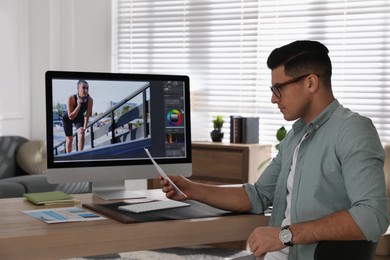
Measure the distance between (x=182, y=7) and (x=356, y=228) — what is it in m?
4.71

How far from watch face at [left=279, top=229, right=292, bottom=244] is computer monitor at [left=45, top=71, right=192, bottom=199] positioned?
3.37 ft

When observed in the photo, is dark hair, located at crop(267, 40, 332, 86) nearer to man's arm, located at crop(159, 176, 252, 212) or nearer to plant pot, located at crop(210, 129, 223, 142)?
man's arm, located at crop(159, 176, 252, 212)

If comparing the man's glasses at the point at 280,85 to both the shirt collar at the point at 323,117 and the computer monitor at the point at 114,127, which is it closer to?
the shirt collar at the point at 323,117

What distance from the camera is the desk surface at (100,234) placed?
243 cm

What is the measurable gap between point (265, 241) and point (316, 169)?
13.2 inches

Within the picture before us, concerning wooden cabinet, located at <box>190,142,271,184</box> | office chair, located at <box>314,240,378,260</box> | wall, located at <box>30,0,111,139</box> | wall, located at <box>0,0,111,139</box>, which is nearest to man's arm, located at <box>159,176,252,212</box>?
office chair, located at <box>314,240,378,260</box>

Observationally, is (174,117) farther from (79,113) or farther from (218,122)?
(218,122)

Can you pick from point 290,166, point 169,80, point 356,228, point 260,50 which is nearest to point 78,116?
point 169,80

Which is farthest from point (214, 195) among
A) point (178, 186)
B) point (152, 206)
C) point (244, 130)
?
point (244, 130)

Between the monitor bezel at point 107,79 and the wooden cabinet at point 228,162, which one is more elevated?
the monitor bezel at point 107,79

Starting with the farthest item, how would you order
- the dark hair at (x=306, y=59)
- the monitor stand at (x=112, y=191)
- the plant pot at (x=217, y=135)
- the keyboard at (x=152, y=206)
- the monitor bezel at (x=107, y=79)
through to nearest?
1. the plant pot at (x=217, y=135)
2. the monitor stand at (x=112, y=191)
3. the monitor bezel at (x=107, y=79)
4. the keyboard at (x=152, y=206)
5. the dark hair at (x=306, y=59)

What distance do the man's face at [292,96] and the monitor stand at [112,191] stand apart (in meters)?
0.96

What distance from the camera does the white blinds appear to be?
568 cm

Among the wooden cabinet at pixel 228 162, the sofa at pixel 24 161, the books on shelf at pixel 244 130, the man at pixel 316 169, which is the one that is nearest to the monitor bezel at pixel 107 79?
the man at pixel 316 169
